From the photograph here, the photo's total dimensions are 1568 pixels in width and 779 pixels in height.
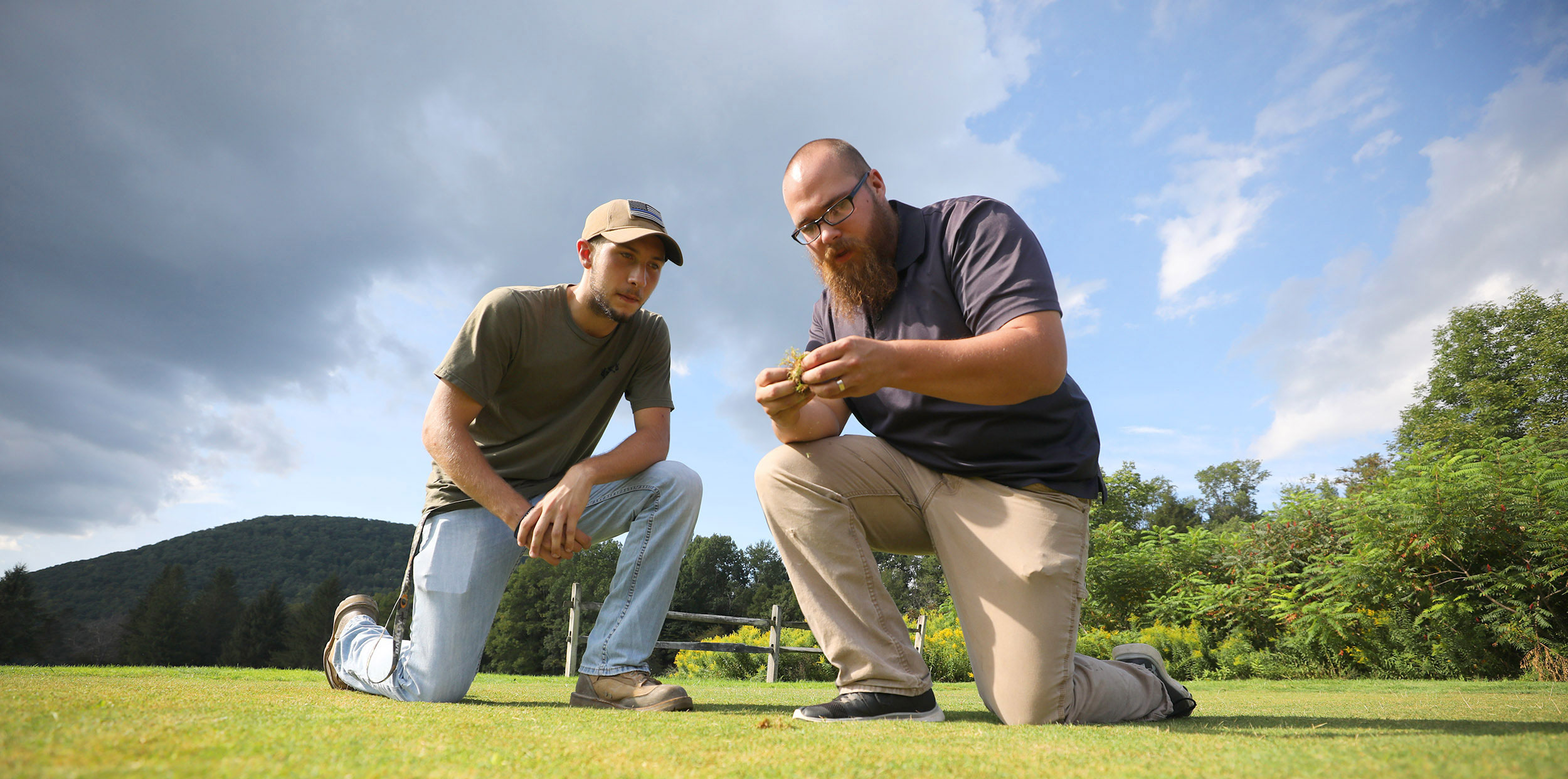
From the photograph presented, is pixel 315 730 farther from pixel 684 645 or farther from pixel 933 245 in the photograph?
pixel 684 645

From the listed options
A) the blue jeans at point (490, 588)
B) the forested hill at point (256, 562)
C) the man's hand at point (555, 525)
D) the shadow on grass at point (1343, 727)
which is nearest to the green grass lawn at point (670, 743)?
the shadow on grass at point (1343, 727)

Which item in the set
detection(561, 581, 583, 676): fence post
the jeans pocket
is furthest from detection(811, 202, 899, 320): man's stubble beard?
detection(561, 581, 583, 676): fence post

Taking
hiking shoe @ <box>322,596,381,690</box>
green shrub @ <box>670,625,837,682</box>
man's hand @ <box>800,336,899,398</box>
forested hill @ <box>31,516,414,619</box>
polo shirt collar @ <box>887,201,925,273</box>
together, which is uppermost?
forested hill @ <box>31,516,414,619</box>

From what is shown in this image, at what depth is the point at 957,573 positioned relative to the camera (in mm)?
2709

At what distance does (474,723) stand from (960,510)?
1.69 m

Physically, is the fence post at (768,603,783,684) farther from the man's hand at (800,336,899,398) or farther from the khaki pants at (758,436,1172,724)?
the man's hand at (800,336,899,398)

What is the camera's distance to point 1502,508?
22.1 feet

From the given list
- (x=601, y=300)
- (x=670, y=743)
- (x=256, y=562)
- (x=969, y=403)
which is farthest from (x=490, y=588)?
(x=256, y=562)

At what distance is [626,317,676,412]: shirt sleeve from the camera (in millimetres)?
3508

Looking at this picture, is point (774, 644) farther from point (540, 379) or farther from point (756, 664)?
point (540, 379)

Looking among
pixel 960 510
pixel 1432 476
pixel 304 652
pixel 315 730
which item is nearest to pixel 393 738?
pixel 315 730

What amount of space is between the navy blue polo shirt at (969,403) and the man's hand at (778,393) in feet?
1.61

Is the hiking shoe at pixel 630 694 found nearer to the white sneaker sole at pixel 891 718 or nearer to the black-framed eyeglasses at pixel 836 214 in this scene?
the white sneaker sole at pixel 891 718

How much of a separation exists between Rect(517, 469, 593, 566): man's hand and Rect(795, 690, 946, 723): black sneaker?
103cm
